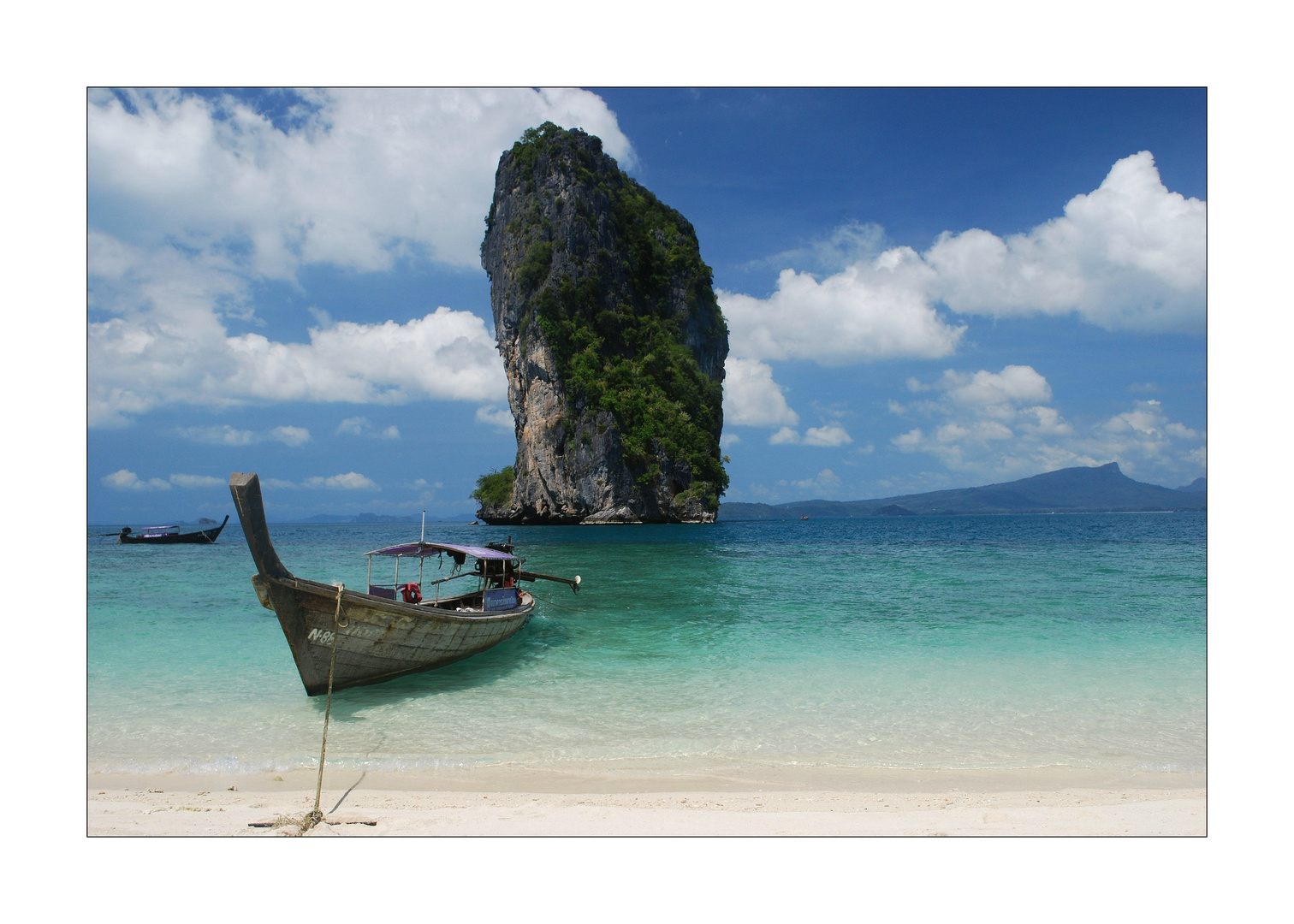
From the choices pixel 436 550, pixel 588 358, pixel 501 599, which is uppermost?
pixel 588 358

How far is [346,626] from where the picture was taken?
691 cm

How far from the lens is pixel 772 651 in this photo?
9.65 meters

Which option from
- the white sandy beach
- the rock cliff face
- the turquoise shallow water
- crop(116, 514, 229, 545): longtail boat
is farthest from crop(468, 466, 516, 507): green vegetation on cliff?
the white sandy beach

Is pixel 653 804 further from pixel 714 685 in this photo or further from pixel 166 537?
pixel 166 537

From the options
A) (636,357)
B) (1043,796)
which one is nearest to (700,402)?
(636,357)

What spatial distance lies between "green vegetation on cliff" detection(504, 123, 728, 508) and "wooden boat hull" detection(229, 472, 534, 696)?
40.5 m

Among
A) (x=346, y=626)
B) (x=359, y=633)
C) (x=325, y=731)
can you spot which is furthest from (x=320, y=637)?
(x=325, y=731)

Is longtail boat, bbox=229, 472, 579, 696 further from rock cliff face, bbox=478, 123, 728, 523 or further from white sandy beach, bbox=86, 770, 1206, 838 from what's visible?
rock cliff face, bbox=478, 123, 728, 523

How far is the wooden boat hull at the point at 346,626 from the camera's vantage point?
600 centimetres

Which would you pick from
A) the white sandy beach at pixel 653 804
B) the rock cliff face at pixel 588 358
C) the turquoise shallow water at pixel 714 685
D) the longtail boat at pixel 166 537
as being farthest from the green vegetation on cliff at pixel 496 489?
the white sandy beach at pixel 653 804

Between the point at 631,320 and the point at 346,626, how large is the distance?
4865cm

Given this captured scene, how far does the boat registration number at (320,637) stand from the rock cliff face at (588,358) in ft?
135

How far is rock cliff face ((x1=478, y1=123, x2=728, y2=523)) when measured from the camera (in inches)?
1929

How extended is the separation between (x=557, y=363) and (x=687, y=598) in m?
36.9
